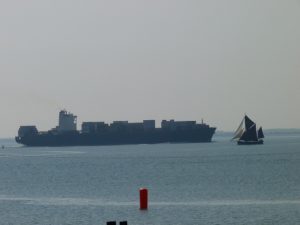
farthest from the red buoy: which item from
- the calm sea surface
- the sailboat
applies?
the sailboat

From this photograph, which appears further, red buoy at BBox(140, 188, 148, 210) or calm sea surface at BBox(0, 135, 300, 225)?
red buoy at BBox(140, 188, 148, 210)

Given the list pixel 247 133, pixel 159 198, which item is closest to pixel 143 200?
pixel 159 198

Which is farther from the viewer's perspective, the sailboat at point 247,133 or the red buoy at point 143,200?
the sailboat at point 247,133

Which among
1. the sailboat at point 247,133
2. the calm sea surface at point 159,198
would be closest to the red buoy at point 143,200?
the calm sea surface at point 159,198

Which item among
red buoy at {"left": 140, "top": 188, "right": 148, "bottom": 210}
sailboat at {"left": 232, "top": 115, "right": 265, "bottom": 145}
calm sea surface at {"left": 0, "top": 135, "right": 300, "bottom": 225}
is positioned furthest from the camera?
sailboat at {"left": 232, "top": 115, "right": 265, "bottom": 145}

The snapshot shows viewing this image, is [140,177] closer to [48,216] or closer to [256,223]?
[48,216]

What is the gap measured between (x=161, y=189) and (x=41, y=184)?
674 inches

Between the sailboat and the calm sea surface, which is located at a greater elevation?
the sailboat

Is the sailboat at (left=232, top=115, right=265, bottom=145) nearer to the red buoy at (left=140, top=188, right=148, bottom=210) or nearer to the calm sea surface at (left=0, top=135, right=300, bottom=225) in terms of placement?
the calm sea surface at (left=0, top=135, right=300, bottom=225)

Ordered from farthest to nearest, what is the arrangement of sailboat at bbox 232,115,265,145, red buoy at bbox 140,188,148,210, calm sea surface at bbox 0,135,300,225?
sailboat at bbox 232,115,265,145
red buoy at bbox 140,188,148,210
calm sea surface at bbox 0,135,300,225

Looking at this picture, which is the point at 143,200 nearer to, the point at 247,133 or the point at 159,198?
the point at 159,198

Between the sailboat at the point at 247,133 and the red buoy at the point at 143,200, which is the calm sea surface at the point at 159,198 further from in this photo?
the sailboat at the point at 247,133

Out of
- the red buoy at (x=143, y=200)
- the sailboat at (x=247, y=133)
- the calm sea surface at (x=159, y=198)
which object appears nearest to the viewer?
the calm sea surface at (x=159, y=198)

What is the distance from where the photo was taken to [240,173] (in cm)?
9462
